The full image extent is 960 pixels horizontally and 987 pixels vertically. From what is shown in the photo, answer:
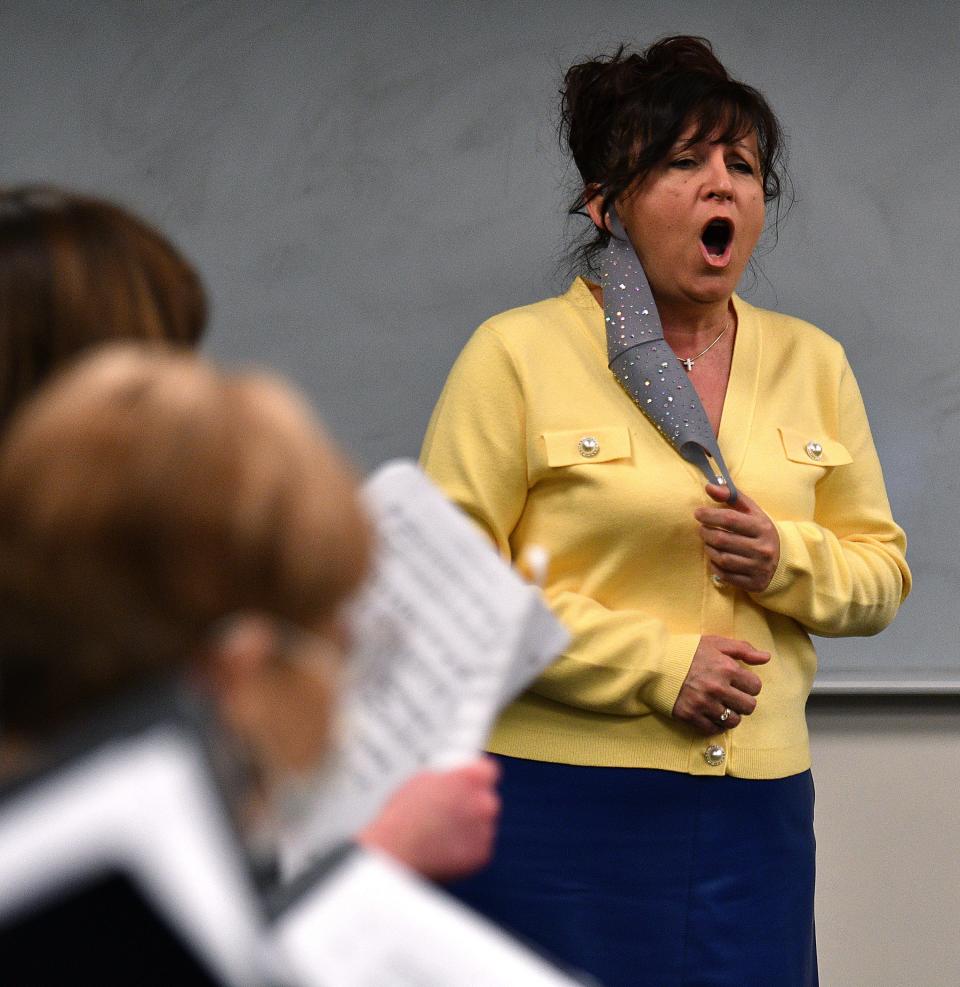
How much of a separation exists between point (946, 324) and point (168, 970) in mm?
2070

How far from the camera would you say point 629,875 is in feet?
5.64

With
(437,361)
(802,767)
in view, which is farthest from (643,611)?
(437,361)

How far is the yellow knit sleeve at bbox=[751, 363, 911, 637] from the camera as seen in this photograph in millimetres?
1737

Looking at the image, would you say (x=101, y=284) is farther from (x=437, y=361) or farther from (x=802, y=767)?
(x=437, y=361)

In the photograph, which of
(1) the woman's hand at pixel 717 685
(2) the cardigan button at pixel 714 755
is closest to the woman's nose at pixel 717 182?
(1) the woman's hand at pixel 717 685

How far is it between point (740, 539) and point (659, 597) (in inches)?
5.0

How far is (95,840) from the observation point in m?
0.65

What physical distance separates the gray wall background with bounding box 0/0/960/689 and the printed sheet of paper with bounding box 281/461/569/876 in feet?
4.58

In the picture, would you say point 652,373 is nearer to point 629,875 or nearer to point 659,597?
point 659,597

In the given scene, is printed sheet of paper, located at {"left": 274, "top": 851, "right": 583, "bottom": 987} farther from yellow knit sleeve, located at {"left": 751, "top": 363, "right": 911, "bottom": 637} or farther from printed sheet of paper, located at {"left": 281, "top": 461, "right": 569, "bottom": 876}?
yellow knit sleeve, located at {"left": 751, "top": 363, "right": 911, "bottom": 637}

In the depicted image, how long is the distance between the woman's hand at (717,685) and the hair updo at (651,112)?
56cm

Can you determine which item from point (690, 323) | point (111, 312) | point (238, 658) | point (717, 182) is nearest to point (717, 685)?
point (690, 323)

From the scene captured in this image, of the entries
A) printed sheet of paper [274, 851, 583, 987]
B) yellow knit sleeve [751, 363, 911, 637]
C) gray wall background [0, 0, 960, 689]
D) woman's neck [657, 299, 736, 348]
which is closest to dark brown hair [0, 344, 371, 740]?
printed sheet of paper [274, 851, 583, 987]

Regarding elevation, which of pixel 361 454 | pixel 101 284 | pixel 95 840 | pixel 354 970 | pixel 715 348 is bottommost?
pixel 361 454
